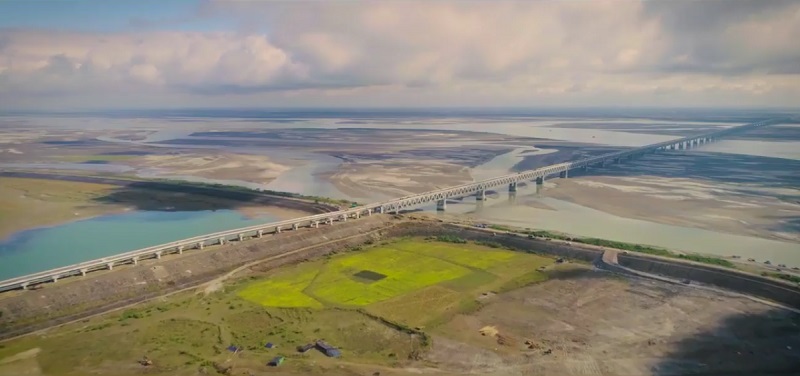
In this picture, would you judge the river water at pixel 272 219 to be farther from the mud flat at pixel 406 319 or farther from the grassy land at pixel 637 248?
the mud flat at pixel 406 319

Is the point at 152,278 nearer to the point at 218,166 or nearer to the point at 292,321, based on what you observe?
the point at 292,321

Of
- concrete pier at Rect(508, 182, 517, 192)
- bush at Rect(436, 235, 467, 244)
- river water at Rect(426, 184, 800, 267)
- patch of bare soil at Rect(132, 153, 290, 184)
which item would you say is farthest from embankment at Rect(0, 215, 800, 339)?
patch of bare soil at Rect(132, 153, 290, 184)

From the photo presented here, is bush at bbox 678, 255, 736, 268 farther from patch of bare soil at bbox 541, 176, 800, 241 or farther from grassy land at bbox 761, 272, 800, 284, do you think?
patch of bare soil at bbox 541, 176, 800, 241

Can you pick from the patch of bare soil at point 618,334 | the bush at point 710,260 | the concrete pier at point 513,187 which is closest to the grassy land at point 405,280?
the patch of bare soil at point 618,334

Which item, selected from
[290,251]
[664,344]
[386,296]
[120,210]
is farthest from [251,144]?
[664,344]

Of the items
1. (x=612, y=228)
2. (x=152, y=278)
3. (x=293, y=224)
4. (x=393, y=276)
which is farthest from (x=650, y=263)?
(x=152, y=278)
